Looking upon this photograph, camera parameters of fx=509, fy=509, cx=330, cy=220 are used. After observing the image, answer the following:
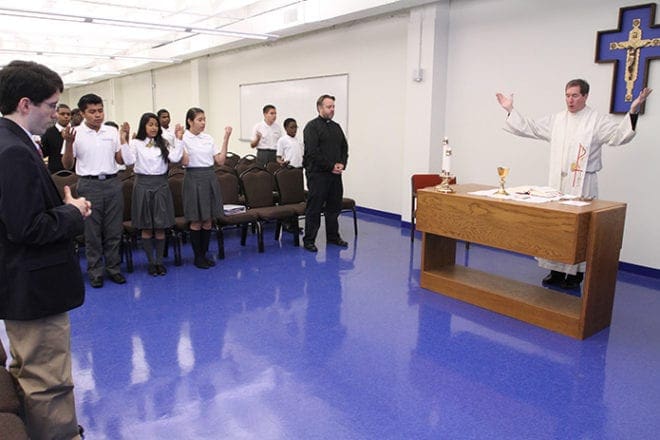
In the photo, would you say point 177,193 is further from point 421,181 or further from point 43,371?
point 43,371

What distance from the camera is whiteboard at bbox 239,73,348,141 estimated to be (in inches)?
318

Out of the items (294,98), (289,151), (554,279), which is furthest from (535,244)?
(294,98)

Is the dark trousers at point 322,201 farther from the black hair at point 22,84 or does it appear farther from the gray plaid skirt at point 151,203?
the black hair at point 22,84

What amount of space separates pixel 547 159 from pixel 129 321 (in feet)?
14.3

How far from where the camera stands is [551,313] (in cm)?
353

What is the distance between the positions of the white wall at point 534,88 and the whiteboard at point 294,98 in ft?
6.92

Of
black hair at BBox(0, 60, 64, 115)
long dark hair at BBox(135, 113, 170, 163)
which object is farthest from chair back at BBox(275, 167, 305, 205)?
black hair at BBox(0, 60, 64, 115)

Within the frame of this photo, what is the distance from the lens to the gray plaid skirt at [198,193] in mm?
4711

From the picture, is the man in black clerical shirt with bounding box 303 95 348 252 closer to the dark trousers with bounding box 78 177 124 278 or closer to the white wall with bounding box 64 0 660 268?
the white wall with bounding box 64 0 660 268

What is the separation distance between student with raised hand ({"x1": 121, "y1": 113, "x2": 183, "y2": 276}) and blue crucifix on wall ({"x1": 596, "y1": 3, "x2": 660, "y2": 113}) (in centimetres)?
402

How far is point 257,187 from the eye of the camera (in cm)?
569

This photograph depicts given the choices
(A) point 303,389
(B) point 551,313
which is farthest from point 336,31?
(A) point 303,389

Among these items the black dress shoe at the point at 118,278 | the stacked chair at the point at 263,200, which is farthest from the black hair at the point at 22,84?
the stacked chair at the point at 263,200


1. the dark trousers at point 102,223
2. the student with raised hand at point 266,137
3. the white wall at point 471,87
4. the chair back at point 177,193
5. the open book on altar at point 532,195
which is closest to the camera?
the open book on altar at point 532,195
